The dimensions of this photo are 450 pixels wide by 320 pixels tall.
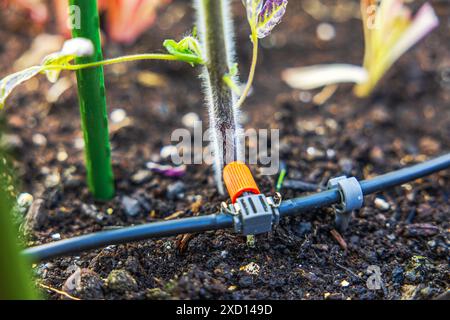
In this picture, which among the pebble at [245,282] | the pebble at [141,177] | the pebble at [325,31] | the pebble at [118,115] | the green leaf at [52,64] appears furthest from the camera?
the pebble at [325,31]

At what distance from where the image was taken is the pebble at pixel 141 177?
1439 millimetres

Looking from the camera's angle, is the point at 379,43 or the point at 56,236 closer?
the point at 56,236

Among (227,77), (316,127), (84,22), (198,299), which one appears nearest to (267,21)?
(227,77)

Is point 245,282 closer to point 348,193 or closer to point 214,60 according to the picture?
point 348,193

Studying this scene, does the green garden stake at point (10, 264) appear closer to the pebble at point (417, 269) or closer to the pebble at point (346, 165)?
the pebble at point (417, 269)

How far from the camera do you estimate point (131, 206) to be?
1.35m

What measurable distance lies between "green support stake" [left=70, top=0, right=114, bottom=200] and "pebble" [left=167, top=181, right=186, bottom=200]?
13cm

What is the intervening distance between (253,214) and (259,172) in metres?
0.33

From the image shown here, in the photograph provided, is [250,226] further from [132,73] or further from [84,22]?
[132,73]

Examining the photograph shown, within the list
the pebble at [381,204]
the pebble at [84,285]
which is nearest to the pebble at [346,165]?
the pebble at [381,204]

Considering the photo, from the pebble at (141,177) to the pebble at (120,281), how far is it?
1.31 ft

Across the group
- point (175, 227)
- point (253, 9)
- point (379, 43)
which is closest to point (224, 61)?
point (253, 9)

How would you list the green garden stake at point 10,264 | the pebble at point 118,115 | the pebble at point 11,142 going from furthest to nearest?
1. the pebble at point 118,115
2. the pebble at point 11,142
3. the green garden stake at point 10,264

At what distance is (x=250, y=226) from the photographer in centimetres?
105
